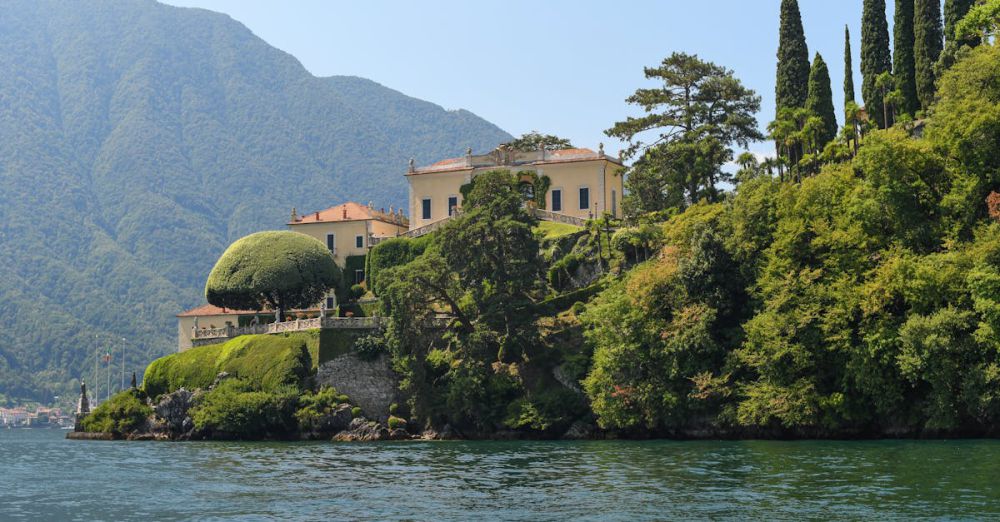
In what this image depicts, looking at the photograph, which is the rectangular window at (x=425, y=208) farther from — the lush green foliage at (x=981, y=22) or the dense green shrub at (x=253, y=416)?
the lush green foliage at (x=981, y=22)

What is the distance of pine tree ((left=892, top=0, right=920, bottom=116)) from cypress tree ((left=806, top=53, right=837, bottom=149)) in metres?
4.78

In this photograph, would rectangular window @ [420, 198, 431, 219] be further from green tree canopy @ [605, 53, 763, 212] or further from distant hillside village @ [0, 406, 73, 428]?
distant hillside village @ [0, 406, 73, 428]

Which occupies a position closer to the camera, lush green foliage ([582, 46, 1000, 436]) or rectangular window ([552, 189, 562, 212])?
lush green foliage ([582, 46, 1000, 436])

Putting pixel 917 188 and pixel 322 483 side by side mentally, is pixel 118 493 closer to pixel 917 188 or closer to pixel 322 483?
pixel 322 483

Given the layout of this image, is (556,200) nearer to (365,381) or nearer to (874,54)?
(365,381)

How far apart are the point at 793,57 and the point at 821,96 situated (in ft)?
14.1

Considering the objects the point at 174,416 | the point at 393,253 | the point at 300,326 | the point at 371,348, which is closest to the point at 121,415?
the point at 174,416

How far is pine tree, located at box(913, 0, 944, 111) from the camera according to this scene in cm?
7038

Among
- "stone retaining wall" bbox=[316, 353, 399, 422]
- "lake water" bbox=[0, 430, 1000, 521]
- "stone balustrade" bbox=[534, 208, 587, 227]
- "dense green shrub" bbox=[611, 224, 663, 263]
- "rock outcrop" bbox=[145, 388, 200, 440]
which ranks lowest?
"lake water" bbox=[0, 430, 1000, 521]

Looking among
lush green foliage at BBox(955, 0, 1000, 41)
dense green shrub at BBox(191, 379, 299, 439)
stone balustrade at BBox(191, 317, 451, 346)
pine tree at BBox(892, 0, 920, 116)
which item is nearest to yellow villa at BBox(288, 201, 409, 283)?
stone balustrade at BBox(191, 317, 451, 346)

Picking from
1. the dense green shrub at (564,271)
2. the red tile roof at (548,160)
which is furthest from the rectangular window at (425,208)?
the dense green shrub at (564,271)

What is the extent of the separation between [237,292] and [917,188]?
164ft

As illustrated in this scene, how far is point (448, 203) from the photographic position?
99.4 m

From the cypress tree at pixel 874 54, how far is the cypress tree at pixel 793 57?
4.56 meters
